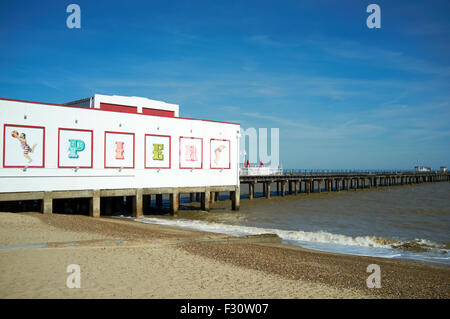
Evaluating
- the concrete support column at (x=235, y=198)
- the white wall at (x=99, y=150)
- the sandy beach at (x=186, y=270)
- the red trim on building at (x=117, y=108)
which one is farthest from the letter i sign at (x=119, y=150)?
the concrete support column at (x=235, y=198)

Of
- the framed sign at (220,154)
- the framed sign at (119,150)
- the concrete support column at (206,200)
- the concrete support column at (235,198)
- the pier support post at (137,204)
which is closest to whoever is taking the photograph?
the framed sign at (119,150)

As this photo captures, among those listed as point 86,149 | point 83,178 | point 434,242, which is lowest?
point 434,242

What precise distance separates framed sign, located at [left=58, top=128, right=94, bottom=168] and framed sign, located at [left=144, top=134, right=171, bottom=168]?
3632 millimetres

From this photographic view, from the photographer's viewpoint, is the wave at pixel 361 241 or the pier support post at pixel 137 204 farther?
the pier support post at pixel 137 204

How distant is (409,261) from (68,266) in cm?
1158

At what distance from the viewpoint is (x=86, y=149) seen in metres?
21.0

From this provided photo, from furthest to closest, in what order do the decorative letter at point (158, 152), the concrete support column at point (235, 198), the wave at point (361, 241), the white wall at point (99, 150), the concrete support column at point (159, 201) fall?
the concrete support column at point (159, 201)
the concrete support column at point (235, 198)
the decorative letter at point (158, 152)
the white wall at point (99, 150)
the wave at point (361, 241)

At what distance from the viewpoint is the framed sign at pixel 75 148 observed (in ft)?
66.2

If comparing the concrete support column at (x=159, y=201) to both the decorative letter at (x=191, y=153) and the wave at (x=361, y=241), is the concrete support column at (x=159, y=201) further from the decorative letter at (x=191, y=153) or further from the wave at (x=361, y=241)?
the wave at (x=361, y=241)

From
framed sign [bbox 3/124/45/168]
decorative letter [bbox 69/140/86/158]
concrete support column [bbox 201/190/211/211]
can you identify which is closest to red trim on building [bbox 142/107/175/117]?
decorative letter [bbox 69/140/86/158]

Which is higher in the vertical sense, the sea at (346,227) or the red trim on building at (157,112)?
the red trim on building at (157,112)

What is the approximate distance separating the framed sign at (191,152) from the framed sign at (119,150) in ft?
12.4
